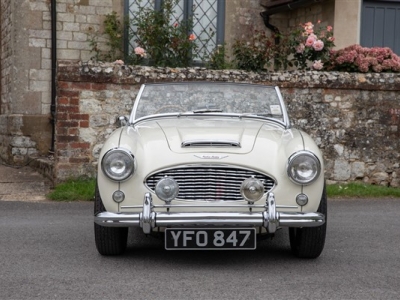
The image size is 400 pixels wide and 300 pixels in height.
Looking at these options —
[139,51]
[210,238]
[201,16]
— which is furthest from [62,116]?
[201,16]

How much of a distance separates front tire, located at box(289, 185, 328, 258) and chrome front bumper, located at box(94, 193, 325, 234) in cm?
25

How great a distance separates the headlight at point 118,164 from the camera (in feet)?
15.9

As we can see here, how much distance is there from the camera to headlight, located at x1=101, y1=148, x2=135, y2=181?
484 centimetres

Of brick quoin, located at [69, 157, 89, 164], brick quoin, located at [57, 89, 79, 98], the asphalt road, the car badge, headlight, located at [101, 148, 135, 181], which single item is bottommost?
the asphalt road

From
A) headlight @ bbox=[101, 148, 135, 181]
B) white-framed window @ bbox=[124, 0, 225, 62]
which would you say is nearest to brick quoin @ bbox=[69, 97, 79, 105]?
white-framed window @ bbox=[124, 0, 225, 62]

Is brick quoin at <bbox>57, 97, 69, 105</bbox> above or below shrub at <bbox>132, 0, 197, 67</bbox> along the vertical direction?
below

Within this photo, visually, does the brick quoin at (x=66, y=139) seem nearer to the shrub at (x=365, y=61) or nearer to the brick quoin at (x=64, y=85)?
the brick quoin at (x=64, y=85)

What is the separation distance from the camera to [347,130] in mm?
9664

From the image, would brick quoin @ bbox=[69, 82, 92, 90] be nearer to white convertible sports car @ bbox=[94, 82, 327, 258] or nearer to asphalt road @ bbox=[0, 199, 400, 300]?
asphalt road @ bbox=[0, 199, 400, 300]

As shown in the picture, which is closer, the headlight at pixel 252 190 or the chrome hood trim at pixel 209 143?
the headlight at pixel 252 190

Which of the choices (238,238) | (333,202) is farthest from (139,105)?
(333,202)

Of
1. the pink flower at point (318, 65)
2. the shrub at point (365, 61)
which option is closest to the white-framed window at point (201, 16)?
the pink flower at point (318, 65)

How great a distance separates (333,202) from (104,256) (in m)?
4.20

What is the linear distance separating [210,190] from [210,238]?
33 centimetres
